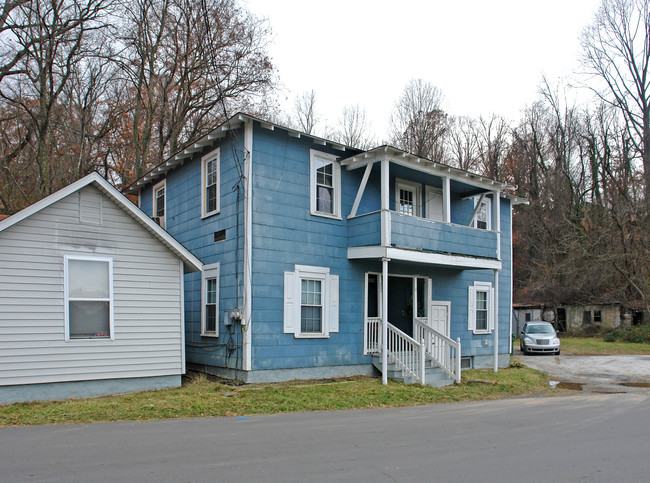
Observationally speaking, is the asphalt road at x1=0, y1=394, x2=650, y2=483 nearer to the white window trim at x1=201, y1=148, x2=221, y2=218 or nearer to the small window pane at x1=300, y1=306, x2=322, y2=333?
the small window pane at x1=300, y1=306, x2=322, y2=333

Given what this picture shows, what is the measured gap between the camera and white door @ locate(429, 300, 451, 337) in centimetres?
1755

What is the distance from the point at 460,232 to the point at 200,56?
624 inches

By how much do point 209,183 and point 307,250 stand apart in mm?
3484

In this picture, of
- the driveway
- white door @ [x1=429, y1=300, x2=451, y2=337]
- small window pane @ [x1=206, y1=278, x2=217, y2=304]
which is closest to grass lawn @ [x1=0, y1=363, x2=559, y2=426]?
small window pane @ [x1=206, y1=278, x2=217, y2=304]

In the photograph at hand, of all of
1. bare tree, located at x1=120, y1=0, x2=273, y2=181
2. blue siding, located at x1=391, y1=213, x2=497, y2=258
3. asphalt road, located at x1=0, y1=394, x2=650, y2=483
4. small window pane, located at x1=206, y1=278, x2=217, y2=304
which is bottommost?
asphalt road, located at x1=0, y1=394, x2=650, y2=483

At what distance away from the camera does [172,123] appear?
85.5ft

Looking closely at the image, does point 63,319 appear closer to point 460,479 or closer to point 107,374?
point 107,374

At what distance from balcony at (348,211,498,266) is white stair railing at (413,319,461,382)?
234 cm

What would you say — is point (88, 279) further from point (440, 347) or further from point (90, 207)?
point (440, 347)

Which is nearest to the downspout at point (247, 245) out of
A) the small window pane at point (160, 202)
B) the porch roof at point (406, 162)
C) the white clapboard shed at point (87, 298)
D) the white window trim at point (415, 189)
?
the white clapboard shed at point (87, 298)

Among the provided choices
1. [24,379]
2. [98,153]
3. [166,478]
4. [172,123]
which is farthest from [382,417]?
[98,153]

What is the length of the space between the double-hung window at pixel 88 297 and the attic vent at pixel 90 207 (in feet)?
2.65

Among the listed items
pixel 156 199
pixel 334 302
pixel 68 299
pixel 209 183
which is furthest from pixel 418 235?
pixel 156 199

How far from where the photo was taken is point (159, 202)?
61.0 feet
